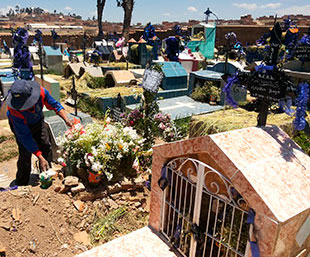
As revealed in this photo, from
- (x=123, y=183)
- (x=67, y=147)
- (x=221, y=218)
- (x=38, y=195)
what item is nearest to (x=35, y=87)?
(x=67, y=147)

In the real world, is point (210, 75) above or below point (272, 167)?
below

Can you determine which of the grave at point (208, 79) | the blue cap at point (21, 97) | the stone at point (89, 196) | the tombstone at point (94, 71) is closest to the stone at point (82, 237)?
the stone at point (89, 196)

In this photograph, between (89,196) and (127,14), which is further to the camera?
(127,14)

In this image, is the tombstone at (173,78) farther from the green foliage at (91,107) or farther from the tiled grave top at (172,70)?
the green foliage at (91,107)

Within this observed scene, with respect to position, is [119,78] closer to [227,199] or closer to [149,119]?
[149,119]

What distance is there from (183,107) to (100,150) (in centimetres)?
508

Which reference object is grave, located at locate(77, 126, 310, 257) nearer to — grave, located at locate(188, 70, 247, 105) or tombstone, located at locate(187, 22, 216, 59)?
grave, located at locate(188, 70, 247, 105)

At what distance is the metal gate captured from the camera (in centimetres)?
239

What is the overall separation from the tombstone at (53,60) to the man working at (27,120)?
12.8 m

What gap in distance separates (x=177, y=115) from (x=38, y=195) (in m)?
4.74

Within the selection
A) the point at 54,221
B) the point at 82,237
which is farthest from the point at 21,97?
the point at 82,237

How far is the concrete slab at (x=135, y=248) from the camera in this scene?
2998 millimetres

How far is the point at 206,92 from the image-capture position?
31.6 feet

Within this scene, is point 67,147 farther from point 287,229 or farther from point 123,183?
point 287,229
